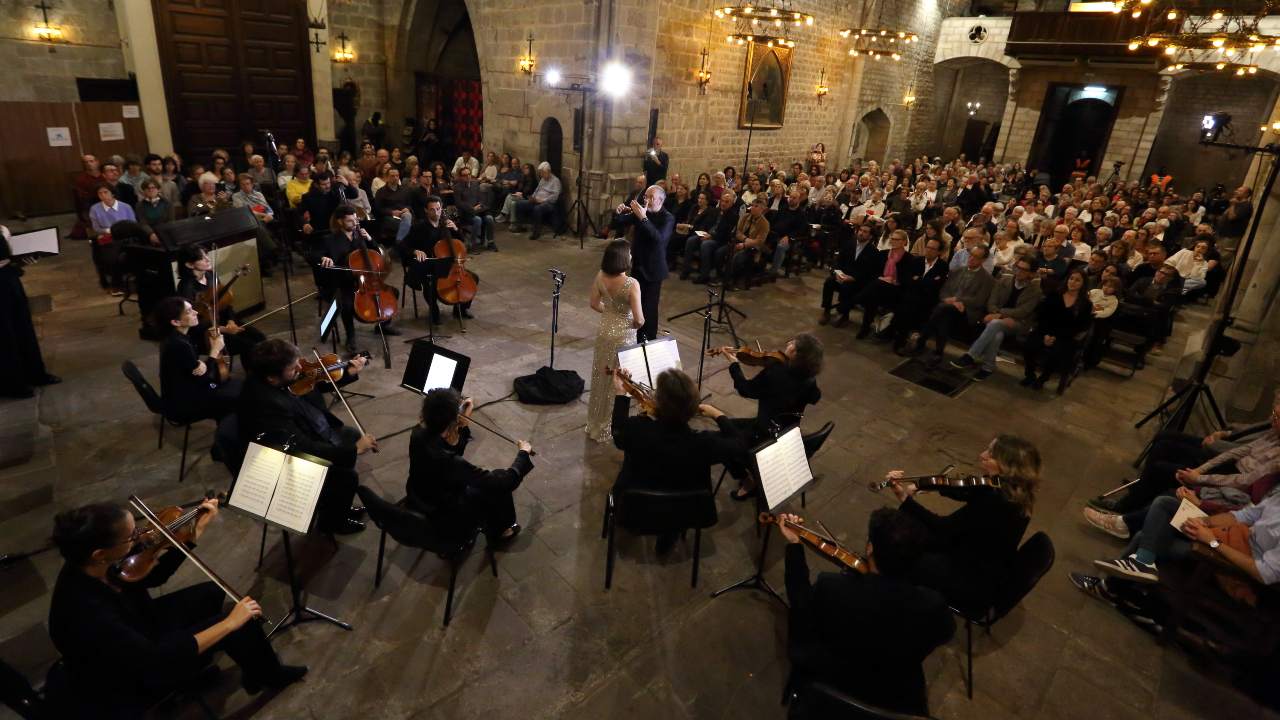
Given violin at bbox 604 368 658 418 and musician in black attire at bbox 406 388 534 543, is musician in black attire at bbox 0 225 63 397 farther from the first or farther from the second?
violin at bbox 604 368 658 418

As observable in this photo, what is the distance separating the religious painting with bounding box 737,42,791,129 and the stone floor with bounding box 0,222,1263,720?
29.7 feet

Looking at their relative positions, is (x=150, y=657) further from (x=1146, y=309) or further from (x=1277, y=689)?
(x=1146, y=309)

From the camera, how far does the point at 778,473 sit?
2.98 metres

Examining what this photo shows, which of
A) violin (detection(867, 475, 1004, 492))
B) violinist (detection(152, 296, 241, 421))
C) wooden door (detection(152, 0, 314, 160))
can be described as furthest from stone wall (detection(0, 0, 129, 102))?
violin (detection(867, 475, 1004, 492))

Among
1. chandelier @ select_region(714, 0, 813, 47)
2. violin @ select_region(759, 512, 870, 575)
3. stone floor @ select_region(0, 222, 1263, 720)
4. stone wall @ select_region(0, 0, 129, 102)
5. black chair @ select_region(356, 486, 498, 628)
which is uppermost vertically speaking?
chandelier @ select_region(714, 0, 813, 47)

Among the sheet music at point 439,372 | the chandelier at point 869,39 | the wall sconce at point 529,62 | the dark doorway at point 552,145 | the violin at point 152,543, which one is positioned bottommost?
the violin at point 152,543

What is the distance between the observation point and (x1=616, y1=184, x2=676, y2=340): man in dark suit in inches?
211

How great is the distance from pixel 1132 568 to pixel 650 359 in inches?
112

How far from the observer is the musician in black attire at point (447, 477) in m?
2.82

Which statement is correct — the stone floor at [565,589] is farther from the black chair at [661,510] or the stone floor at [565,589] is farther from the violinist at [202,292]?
the violinist at [202,292]

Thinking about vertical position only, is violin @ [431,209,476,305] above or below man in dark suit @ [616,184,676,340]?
below

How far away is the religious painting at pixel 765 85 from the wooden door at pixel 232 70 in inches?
310

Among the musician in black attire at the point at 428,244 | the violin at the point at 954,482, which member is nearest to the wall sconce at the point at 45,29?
the musician in black attire at the point at 428,244

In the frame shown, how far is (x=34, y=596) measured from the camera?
3043 mm
